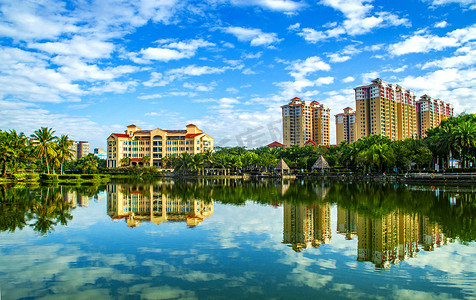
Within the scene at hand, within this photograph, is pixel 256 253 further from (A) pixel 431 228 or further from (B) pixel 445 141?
(B) pixel 445 141

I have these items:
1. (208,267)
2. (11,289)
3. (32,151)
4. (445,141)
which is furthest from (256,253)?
(32,151)

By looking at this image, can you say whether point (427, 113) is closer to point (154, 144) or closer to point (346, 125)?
point (346, 125)

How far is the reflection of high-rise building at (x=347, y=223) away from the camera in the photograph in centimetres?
1540

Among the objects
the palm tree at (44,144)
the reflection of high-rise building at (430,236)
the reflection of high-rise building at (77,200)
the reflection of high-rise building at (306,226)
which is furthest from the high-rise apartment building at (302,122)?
the reflection of high-rise building at (430,236)

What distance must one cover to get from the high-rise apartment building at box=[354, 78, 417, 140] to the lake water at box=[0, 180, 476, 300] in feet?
388

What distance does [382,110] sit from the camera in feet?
426

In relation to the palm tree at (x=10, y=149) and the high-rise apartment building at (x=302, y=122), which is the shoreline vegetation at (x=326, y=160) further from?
the high-rise apartment building at (x=302, y=122)

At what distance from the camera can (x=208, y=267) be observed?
1069cm

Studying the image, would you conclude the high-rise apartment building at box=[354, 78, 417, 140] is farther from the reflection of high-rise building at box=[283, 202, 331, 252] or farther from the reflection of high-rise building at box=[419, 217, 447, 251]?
the reflection of high-rise building at box=[419, 217, 447, 251]

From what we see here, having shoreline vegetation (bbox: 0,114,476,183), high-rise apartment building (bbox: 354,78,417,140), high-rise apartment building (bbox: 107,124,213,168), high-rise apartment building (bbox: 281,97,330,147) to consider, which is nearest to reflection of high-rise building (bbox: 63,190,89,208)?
shoreline vegetation (bbox: 0,114,476,183)

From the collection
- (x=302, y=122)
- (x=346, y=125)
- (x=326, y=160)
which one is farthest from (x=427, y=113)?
(x=326, y=160)

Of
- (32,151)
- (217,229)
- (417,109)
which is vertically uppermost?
Answer: (417,109)

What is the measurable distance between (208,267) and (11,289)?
213 inches

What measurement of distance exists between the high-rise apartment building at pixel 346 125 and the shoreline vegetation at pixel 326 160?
6515cm
